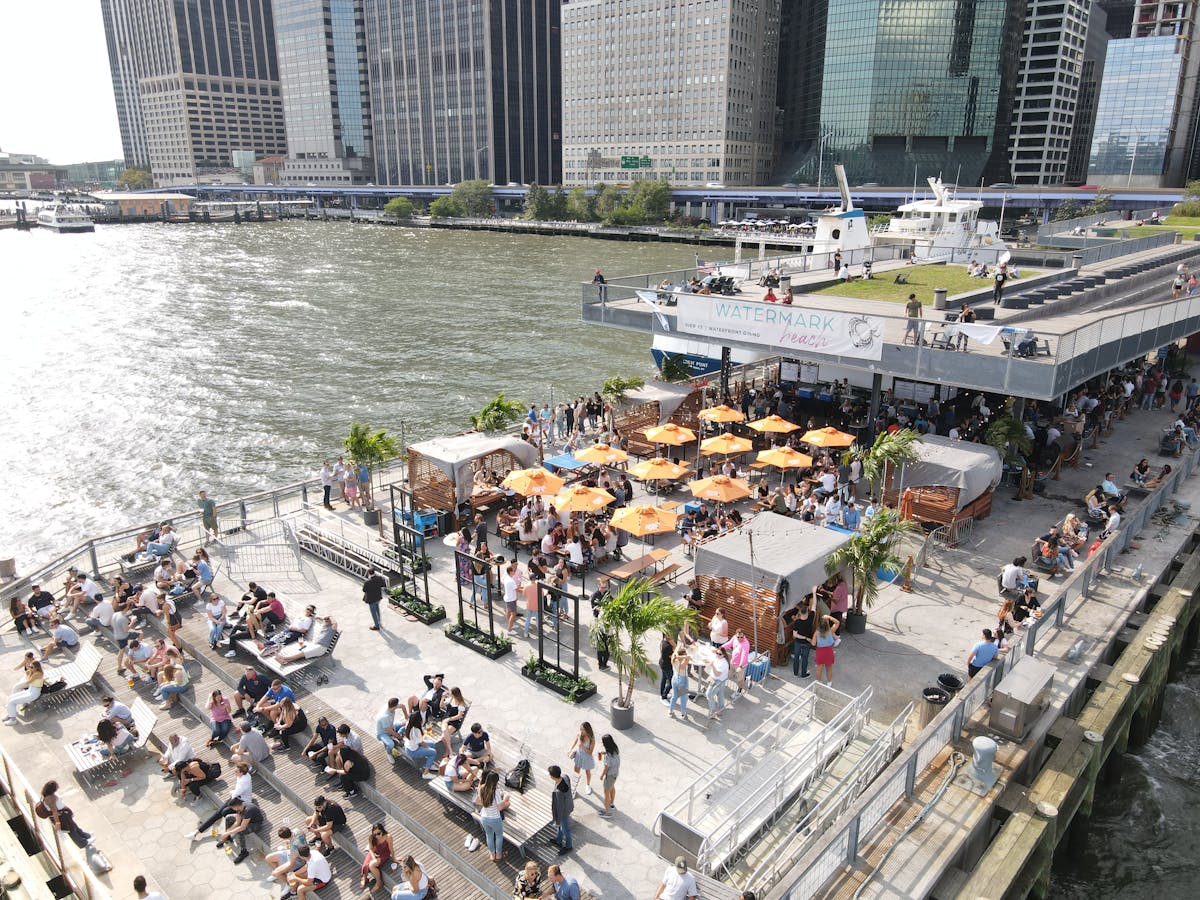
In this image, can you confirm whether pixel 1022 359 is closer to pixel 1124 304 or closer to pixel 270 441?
pixel 1124 304

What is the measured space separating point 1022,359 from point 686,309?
9.78m

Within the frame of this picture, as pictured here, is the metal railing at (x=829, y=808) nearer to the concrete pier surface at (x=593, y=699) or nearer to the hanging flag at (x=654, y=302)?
the concrete pier surface at (x=593, y=699)

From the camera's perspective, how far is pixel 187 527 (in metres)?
22.4

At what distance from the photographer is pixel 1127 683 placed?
14734mm

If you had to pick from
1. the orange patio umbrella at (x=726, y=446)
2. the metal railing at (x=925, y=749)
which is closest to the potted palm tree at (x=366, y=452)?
the orange patio umbrella at (x=726, y=446)

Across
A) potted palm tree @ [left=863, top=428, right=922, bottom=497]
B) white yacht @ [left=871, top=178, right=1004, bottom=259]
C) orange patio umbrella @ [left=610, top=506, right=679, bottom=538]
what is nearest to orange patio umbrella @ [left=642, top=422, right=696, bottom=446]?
potted palm tree @ [left=863, top=428, right=922, bottom=497]

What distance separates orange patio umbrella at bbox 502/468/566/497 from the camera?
1947 cm

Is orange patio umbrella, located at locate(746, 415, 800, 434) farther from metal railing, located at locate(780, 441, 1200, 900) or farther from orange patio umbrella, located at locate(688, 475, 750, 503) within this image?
metal railing, located at locate(780, 441, 1200, 900)

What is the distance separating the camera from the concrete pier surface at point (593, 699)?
10.9 m

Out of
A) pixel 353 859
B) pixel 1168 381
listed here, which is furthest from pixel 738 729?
pixel 1168 381

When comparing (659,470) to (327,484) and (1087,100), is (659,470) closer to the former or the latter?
(327,484)

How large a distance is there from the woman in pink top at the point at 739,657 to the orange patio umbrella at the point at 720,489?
5.22 m

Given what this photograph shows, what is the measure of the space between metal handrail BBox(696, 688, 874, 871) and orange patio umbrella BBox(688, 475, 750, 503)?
673 cm

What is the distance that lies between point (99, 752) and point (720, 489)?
13.0 meters
